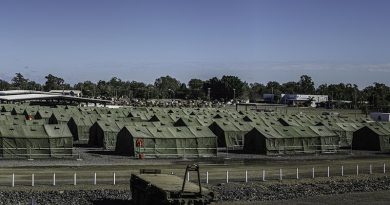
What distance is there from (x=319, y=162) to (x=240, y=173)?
14.2 metres

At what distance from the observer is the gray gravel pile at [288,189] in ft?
120

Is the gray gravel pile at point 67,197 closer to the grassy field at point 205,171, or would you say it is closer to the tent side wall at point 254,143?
the grassy field at point 205,171

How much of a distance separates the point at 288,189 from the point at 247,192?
3.74 metres

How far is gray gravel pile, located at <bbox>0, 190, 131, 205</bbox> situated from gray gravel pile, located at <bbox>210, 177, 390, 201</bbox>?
6085mm

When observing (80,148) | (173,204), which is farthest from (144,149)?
(173,204)

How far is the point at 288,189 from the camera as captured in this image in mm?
40031

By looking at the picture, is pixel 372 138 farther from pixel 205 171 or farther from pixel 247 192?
pixel 247 192

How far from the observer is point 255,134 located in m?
66.4

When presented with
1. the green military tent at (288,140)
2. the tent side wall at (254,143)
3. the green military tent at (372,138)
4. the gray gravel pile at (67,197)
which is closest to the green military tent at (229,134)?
the tent side wall at (254,143)

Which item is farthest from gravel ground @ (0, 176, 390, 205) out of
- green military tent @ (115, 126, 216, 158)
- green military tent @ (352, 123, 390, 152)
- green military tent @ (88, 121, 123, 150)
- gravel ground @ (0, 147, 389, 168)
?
green military tent @ (352, 123, 390, 152)

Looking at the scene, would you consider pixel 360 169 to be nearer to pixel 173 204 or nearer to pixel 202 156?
pixel 202 156

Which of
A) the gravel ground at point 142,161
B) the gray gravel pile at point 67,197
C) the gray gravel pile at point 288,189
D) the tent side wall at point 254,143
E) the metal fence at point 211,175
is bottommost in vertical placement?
the gray gravel pile at point 288,189

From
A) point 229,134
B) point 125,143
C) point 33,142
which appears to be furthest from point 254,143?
point 33,142

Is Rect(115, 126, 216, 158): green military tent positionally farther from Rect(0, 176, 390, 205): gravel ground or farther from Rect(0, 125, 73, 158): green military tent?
Rect(0, 176, 390, 205): gravel ground
